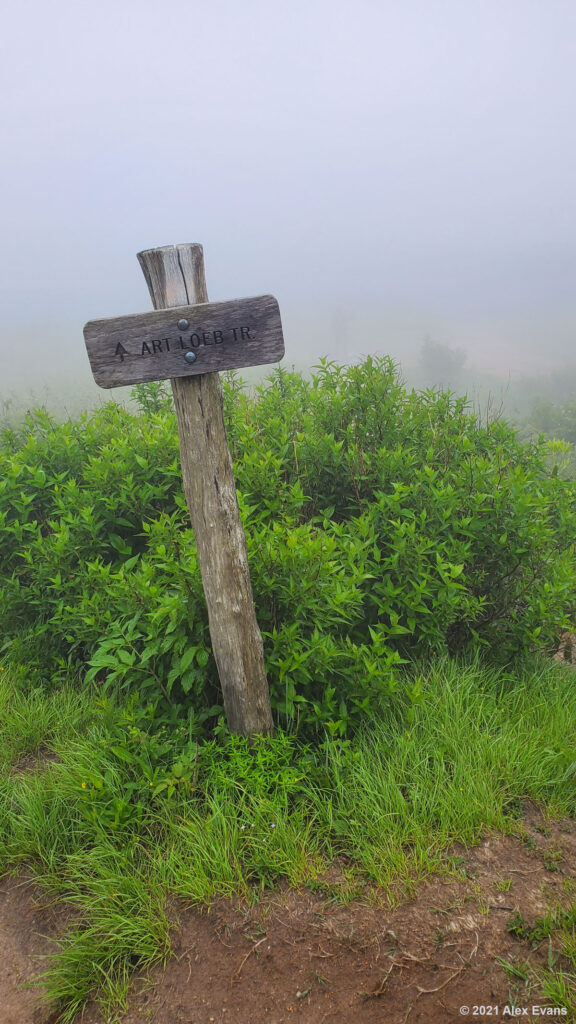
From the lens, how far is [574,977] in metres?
2.29

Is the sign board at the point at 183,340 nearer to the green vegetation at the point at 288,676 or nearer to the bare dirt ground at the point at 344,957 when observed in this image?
the green vegetation at the point at 288,676

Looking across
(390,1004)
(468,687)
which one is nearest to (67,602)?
(468,687)

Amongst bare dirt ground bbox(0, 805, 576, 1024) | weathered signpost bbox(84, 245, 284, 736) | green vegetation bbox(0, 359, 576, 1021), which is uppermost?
weathered signpost bbox(84, 245, 284, 736)

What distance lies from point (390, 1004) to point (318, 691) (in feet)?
→ 5.10

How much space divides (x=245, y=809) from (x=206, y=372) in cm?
213

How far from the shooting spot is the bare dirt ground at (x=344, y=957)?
2297 millimetres

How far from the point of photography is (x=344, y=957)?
2.44 m

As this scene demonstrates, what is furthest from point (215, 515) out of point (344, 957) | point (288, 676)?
point (344, 957)

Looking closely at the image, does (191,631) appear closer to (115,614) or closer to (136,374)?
(115,614)

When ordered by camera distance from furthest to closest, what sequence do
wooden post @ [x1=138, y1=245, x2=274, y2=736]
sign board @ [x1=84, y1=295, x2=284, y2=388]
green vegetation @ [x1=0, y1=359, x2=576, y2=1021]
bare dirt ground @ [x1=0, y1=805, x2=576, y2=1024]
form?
green vegetation @ [x1=0, y1=359, x2=576, y2=1021] < wooden post @ [x1=138, y1=245, x2=274, y2=736] < sign board @ [x1=84, y1=295, x2=284, y2=388] < bare dirt ground @ [x1=0, y1=805, x2=576, y2=1024]

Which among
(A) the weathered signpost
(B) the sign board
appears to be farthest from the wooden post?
(B) the sign board

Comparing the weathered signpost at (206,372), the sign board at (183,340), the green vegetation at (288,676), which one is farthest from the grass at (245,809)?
the sign board at (183,340)

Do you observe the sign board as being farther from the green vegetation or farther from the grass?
the grass

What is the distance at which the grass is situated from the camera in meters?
2.67
